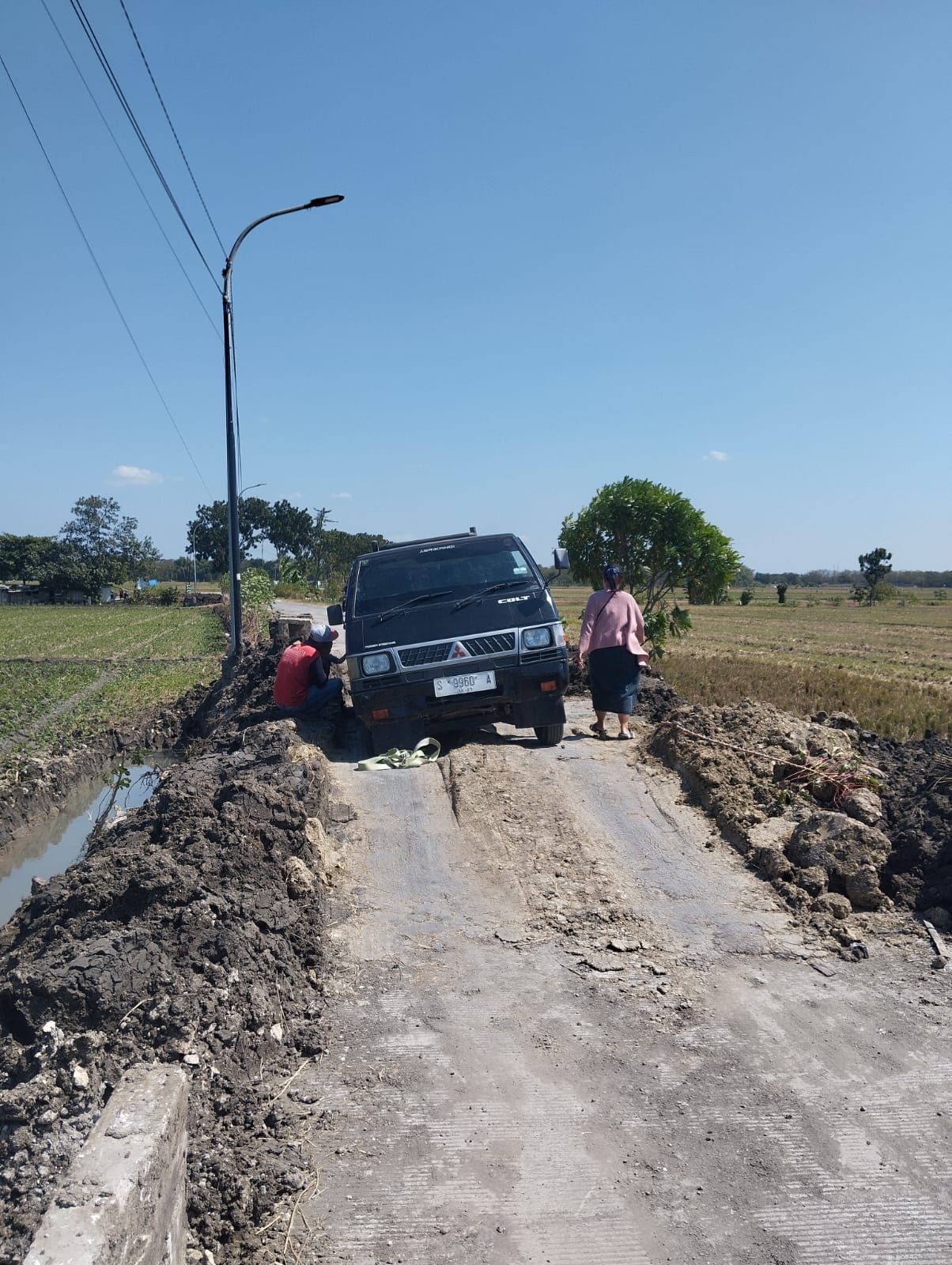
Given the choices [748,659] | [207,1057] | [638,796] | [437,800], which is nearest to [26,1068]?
[207,1057]

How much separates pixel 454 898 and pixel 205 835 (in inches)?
63.4

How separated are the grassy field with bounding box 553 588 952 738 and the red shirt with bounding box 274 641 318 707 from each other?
681 cm

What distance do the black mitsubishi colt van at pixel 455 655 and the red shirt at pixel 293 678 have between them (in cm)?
113

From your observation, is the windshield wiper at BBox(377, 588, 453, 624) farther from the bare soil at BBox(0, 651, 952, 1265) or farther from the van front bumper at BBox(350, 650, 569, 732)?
the bare soil at BBox(0, 651, 952, 1265)

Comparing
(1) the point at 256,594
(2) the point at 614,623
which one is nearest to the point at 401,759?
(2) the point at 614,623

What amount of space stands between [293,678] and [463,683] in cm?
248

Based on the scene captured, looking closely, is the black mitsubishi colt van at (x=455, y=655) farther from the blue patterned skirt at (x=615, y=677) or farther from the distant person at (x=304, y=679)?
the distant person at (x=304, y=679)

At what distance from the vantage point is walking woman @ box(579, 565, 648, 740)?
9594 millimetres

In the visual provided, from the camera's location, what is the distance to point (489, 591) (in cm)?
937

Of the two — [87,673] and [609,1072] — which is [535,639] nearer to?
[609,1072]

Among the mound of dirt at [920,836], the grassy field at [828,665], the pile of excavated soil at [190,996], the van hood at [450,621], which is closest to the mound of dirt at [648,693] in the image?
the van hood at [450,621]

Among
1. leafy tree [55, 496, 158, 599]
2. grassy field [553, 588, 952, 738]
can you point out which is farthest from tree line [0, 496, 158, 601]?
grassy field [553, 588, 952, 738]

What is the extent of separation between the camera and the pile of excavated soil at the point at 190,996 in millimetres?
3322

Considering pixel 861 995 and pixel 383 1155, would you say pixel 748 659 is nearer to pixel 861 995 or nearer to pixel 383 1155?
pixel 861 995
